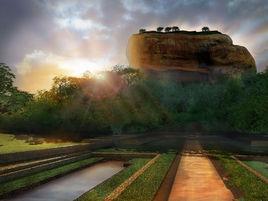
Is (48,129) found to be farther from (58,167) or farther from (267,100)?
(267,100)

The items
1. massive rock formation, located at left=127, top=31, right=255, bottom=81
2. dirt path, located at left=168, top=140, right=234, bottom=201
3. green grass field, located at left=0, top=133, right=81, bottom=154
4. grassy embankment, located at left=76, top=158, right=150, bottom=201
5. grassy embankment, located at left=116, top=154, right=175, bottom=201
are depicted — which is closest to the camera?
grassy embankment, located at left=116, top=154, right=175, bottom=201

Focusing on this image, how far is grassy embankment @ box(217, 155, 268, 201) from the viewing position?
12169 millimetres

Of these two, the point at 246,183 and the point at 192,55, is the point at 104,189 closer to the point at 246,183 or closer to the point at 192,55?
the point at 246,183

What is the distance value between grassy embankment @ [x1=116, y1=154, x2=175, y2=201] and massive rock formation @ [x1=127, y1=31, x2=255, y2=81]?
103342mm

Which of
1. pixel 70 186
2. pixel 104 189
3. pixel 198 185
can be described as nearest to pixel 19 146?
pixel 70 186

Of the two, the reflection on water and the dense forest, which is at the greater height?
the dense forest

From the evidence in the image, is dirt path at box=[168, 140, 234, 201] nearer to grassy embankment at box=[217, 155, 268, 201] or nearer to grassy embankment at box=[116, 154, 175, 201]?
grassy embankment at box=[217, 155, 268, 201]

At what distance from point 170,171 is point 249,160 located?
8.73m

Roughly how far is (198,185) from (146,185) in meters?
2.02

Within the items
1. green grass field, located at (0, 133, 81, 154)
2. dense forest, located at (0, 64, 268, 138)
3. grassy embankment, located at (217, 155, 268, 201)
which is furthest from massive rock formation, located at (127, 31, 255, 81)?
grassy embankment, located at (217, 155, 268, 201)

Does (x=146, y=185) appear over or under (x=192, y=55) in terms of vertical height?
under

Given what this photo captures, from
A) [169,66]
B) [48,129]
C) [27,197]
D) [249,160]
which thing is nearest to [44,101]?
[48,129]

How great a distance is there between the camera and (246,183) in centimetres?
1454

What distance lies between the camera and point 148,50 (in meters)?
133
